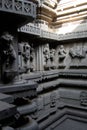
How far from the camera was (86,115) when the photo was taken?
9.52 feet

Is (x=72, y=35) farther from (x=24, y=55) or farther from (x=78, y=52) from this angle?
(x=24, y=55)

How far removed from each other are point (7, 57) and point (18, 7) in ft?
1.95

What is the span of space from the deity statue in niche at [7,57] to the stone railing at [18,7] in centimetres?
31

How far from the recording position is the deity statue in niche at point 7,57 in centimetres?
170

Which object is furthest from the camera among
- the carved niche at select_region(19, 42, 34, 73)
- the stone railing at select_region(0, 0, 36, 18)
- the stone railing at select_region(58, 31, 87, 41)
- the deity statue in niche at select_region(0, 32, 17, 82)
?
the stone railing at select_region(58, 31, 87, 41)

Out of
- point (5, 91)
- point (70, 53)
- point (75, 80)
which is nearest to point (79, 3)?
point (70, 53)

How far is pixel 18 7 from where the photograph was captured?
1.57 meters

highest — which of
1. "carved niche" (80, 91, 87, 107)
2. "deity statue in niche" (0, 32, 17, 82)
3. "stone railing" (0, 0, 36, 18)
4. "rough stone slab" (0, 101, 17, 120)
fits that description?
"stone railing" (0, 0, 36, 18)

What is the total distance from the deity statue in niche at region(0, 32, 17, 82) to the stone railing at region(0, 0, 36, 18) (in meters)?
0.31

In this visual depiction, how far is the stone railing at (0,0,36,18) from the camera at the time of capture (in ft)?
4.86

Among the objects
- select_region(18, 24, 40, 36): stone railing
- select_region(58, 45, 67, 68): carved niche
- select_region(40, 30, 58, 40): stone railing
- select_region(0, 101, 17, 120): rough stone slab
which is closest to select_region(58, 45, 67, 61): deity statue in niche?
select_region(58, 45, 67, 68): carved niche

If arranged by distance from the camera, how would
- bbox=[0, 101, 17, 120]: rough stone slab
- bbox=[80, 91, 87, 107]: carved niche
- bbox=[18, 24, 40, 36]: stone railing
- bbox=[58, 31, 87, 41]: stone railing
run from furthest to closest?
bbox=[58, 31, 87, 41]: stone railing, bbox=[80, 91, 87, 107]: carved niche, bbox=[18, 24, 40, 36]: stone railing, bbox=[0, 101, 17, 120]: rough stone slab

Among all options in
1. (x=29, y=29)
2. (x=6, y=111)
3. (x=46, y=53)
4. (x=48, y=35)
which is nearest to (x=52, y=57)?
(x=46, y=53)

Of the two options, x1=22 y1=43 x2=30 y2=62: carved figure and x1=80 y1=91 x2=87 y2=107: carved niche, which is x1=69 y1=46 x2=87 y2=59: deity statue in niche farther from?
x1=22 y1=43 x2=30 y2=62: carved figure
